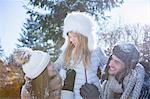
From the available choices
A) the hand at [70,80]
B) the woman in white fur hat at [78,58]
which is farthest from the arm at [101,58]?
the hand at [70,80]

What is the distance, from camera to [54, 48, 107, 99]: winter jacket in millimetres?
1146

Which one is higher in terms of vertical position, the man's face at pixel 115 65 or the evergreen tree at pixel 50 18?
the evergreen tree at pixel 50 18

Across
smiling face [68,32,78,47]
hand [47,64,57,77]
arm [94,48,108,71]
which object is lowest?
hand [47,64,57,77]

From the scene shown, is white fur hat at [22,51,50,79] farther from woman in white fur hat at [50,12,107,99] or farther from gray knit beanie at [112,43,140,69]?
gray knit beanie at [112,43,140,69]

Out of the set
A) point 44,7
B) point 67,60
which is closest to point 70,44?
point 67,60

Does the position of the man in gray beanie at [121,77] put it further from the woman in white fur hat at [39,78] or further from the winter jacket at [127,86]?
the woman in white fur hat at [39,78]

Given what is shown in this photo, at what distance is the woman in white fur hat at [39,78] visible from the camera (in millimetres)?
1150

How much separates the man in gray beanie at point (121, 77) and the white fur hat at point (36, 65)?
0.17m

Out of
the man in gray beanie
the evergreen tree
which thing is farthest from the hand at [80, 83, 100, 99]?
the evergreen tree

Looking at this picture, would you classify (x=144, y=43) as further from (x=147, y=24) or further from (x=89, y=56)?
(x=89, y=56)

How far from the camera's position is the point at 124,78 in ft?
3.70

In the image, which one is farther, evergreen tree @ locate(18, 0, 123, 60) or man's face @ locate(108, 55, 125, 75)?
evergreen tree @ locate(18, 0, 123, 60)

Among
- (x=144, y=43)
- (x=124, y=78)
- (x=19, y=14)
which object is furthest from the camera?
(x=19, y=14)

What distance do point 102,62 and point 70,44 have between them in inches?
5.5
